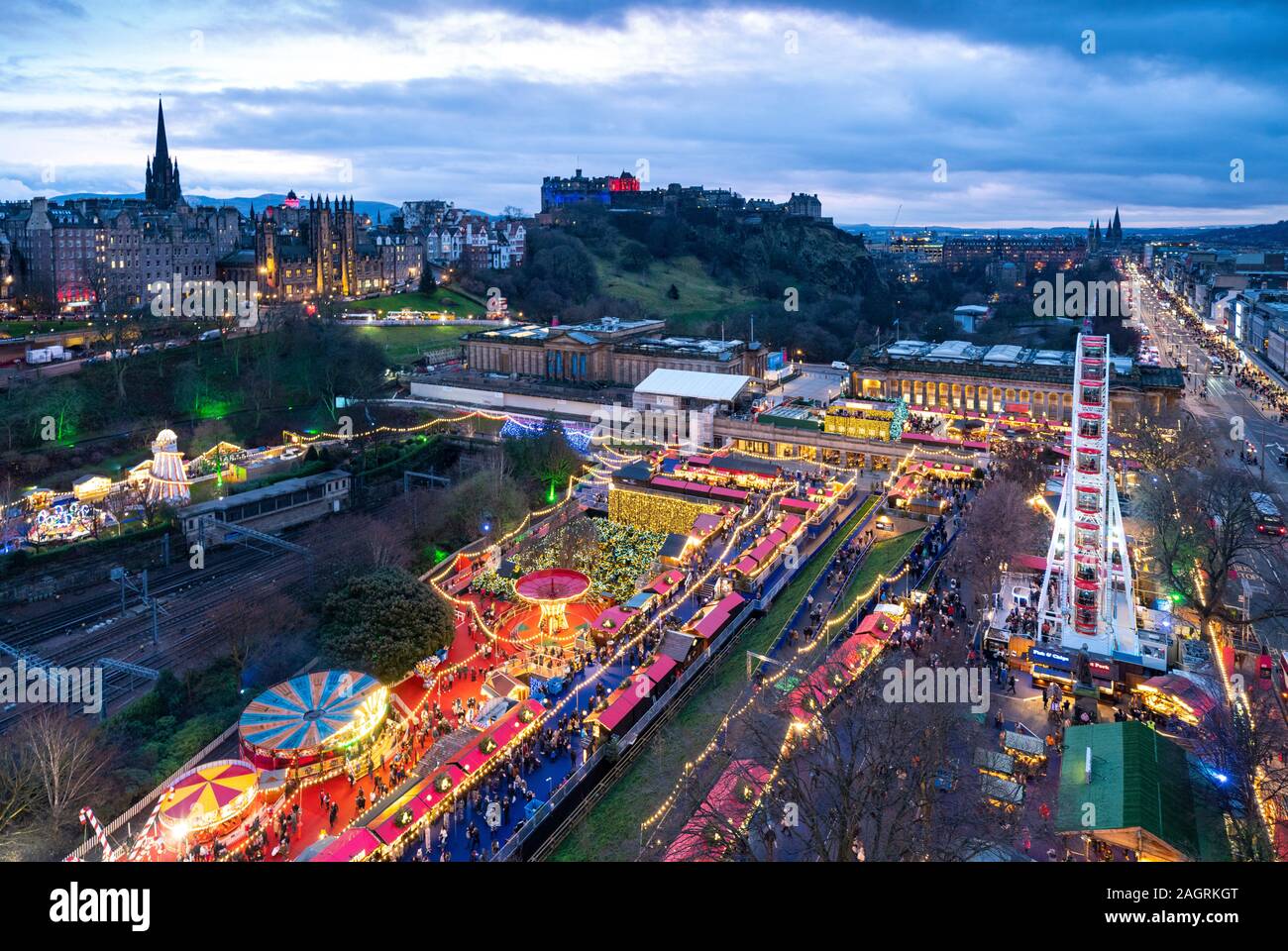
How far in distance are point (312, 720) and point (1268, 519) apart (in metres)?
30.2

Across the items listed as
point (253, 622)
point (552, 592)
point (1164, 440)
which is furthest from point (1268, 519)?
point (253, 622)

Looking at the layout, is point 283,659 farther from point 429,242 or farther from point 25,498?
point 429,242

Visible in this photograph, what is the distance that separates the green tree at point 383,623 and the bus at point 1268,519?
85.2ft

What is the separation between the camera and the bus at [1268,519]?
1102 inches

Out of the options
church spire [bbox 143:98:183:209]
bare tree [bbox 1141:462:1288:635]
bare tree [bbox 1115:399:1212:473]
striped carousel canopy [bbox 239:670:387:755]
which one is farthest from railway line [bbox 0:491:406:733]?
church spire [bbox 143:98:183:209]

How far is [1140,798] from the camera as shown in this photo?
46.9 feet

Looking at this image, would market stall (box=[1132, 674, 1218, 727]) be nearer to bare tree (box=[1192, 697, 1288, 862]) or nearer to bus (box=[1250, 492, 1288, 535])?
bare tree (box=[1192, 697, 1288, 862])

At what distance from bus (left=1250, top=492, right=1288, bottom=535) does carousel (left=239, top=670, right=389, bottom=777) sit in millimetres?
27459

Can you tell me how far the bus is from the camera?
28.0m

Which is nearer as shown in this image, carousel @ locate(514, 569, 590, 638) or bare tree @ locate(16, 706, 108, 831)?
bare tree @ locate(16, 706, 108, 831)

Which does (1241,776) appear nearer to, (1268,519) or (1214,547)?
(1214,547)

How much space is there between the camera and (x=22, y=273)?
167 feet

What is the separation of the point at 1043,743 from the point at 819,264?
8963 centimetres
